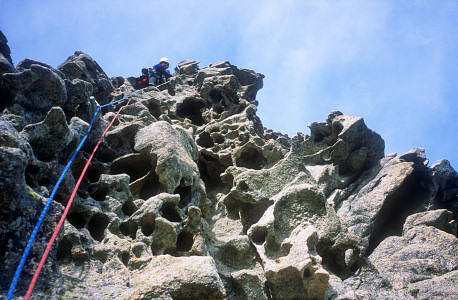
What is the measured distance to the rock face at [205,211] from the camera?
5.50 meters

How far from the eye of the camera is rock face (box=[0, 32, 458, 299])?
18.0ft

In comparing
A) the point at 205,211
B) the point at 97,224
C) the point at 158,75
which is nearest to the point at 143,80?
the point at 158,75

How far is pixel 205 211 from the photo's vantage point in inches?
409

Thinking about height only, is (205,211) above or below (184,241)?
above

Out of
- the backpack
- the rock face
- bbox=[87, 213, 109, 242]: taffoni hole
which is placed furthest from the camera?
the backpack

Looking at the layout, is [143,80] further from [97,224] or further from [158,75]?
[97,224]

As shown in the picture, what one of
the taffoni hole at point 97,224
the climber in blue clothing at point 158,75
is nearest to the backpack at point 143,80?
the climber in blue clothing at point 158,75

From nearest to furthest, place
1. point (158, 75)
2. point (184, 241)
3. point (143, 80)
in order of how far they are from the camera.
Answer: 1. point (184, 241)
2. point (143, 80)
3. point (158, 75)

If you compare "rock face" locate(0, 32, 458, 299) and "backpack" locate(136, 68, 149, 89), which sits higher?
"backpack" locate(136, 68, 149, 89)

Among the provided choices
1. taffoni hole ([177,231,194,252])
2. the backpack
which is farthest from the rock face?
the backpack

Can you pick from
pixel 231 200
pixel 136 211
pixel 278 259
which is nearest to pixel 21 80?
pixel 136 211

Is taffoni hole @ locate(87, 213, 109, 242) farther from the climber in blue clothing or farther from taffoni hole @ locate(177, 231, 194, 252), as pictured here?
the climber in blue clothing

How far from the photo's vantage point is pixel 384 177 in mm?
12844

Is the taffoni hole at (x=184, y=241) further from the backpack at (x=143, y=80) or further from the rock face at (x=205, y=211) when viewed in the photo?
the backpack at (x=143, y=80)
